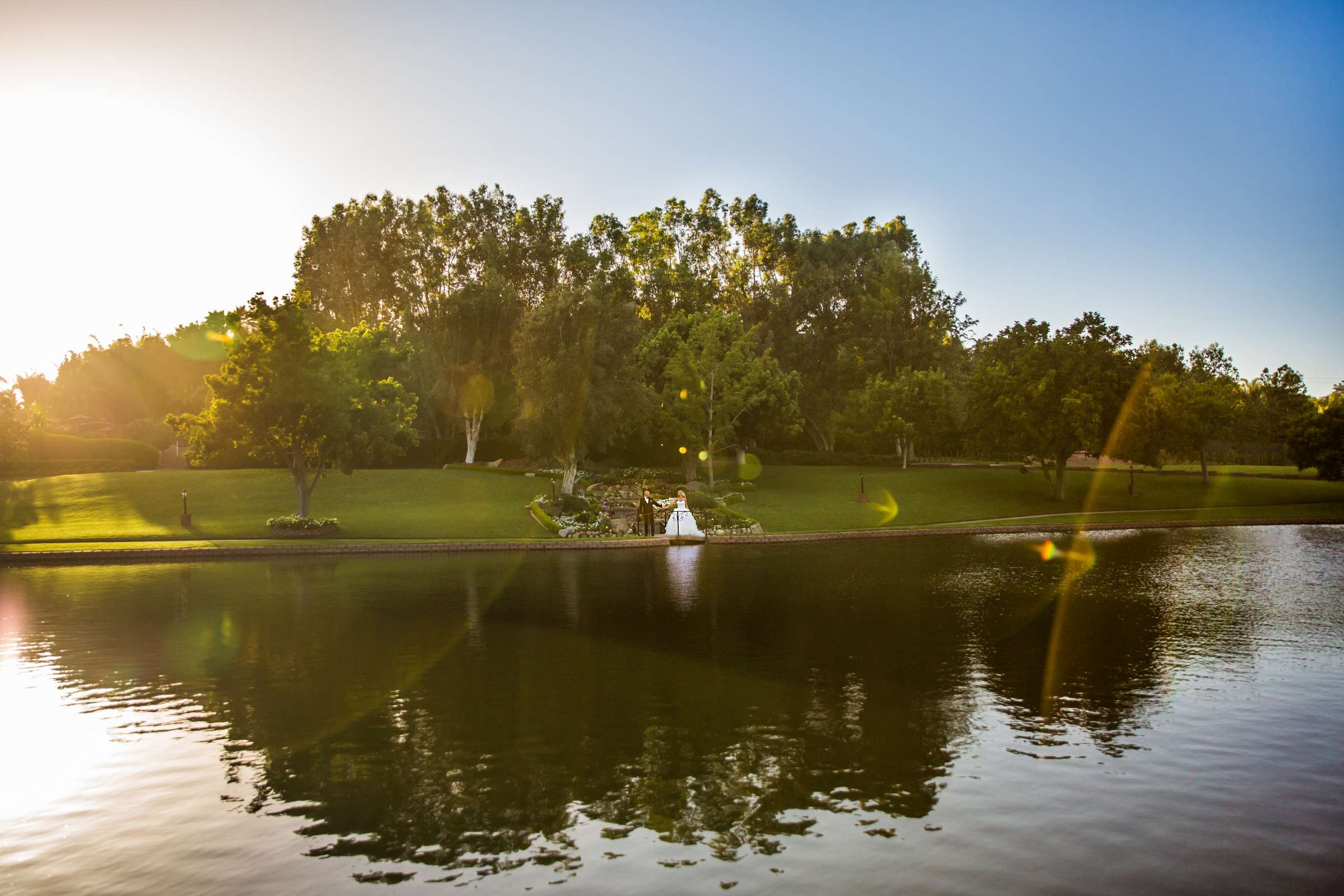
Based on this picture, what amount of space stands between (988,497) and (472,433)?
130 ft

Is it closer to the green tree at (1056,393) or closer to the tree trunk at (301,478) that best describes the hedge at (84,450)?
the tree trunk at (301,478)

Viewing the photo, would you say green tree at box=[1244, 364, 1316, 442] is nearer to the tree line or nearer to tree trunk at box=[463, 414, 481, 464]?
the tree line

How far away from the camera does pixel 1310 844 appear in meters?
9.64

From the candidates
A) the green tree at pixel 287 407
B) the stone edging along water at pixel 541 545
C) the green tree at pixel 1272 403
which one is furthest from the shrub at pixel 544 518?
the green tree at pixel 1272 403

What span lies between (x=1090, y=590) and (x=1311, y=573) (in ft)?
30.1

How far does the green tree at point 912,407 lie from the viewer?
247 feet

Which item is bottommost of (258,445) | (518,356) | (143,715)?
(143,715)

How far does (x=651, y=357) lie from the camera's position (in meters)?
69.4

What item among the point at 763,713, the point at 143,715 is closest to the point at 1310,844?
the point at 763,713

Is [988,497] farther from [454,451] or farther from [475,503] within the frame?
[454,451]

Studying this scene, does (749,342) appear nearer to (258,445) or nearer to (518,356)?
(518,356)

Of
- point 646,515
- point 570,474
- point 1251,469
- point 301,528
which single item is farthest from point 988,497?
point 301,528

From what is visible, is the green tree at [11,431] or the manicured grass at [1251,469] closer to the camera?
the green tree at [11,431]

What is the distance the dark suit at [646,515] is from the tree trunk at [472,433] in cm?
2775
